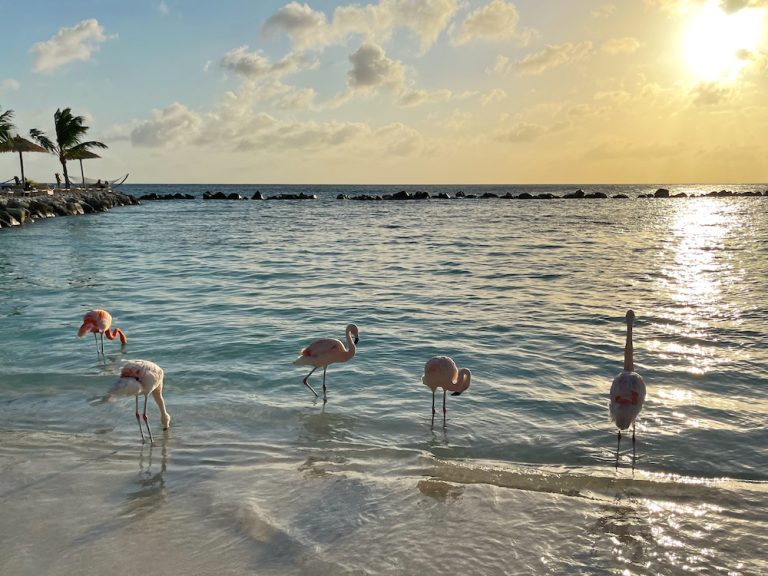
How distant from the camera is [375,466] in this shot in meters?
6.64

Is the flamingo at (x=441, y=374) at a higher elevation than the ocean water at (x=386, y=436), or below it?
higher

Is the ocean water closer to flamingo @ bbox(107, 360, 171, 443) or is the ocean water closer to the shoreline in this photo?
flamingo @ bbox(107, 360, 171, 443)

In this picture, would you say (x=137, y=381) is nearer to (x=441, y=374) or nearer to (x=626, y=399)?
(x=441, y=374)

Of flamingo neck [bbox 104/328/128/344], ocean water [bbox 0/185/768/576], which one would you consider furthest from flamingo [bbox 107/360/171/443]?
flamingo neck [bbox 104/328/128/344]

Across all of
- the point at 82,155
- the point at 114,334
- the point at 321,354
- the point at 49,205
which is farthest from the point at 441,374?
the point at 82,155

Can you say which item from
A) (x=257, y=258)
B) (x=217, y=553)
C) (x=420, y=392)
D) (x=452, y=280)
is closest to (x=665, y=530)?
(x=217, y=553)

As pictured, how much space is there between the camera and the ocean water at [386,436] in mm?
4957

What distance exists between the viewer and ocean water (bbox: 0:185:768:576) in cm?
496

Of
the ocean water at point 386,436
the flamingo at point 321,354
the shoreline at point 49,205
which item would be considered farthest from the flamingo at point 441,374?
the shoreline at point 49,205

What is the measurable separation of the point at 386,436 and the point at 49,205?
1902 inches

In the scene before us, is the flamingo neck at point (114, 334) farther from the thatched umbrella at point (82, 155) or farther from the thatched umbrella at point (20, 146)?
the thatched umbrella at point (82, 155)

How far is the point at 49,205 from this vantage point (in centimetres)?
4744

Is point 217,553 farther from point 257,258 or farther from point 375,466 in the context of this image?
point 257,258

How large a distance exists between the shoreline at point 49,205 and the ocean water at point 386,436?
24.0 m
